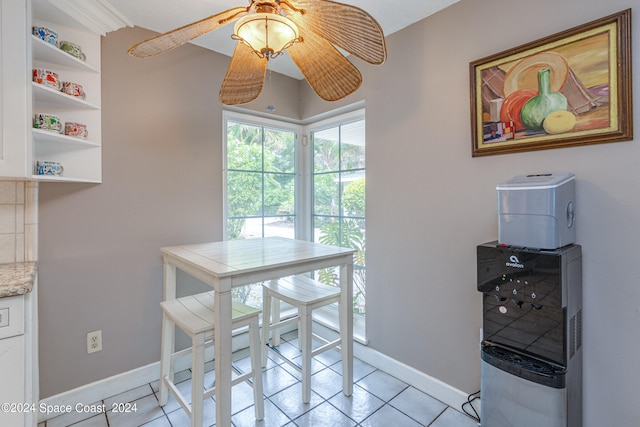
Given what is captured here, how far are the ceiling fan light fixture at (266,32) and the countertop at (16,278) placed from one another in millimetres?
1260

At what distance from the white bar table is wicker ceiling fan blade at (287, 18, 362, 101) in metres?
0.87

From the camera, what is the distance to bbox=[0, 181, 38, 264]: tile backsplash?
1.52 m

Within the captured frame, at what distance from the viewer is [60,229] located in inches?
65.1

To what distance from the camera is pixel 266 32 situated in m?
1.01

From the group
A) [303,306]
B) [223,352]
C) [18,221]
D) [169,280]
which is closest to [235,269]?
[223,352]

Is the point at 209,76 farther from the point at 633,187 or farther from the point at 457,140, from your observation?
the point at 633,187

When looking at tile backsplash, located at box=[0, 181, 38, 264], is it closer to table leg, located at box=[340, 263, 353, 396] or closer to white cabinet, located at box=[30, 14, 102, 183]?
white cabinet, located at box=[30, 14, 102, 183]

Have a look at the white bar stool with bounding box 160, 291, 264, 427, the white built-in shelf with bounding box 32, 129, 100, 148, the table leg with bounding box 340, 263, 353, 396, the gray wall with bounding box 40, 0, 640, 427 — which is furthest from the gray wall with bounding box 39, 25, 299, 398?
the table leg with bounding box 340, 263, 353, 396

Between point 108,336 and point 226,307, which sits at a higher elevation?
point 226,307

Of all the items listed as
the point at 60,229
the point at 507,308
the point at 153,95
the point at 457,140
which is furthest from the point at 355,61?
the point at 60,229

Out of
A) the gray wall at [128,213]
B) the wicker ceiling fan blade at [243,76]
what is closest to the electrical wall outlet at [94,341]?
the gray wall at [128,213]

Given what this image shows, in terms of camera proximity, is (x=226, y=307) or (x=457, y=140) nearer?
(x=226, y=307)

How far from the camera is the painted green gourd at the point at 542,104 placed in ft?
4.30

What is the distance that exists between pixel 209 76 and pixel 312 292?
1.70 m
